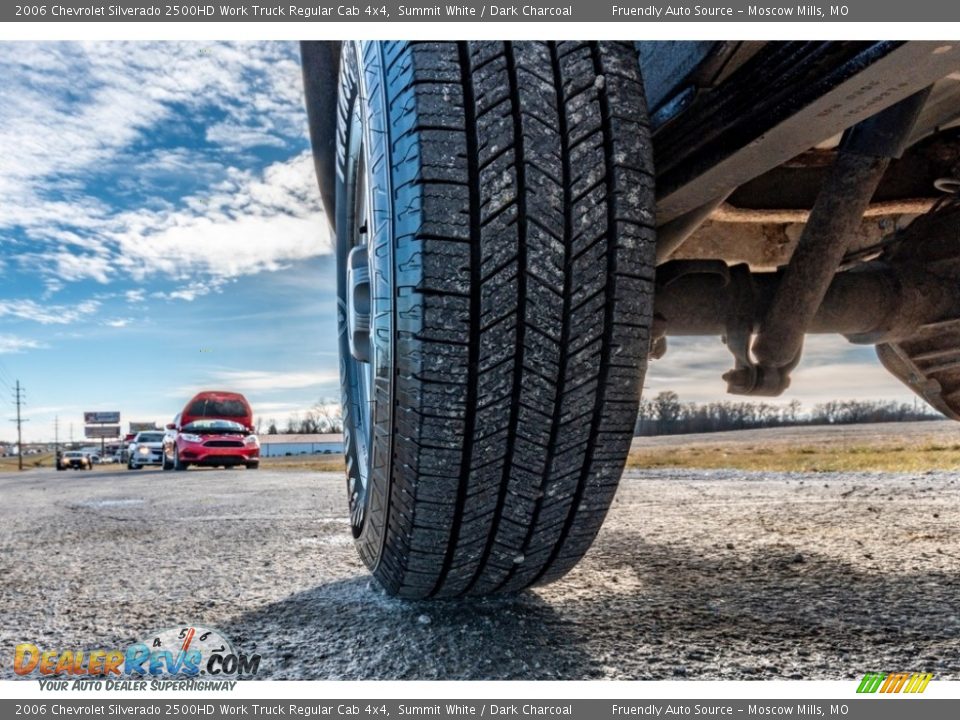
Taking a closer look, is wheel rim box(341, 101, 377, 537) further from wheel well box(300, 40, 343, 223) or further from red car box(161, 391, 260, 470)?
red car box(161, 391, 260, 470)

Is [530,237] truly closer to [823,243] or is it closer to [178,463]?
[823,243]

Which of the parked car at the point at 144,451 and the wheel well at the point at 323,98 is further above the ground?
the wheel well at the point at 323,98

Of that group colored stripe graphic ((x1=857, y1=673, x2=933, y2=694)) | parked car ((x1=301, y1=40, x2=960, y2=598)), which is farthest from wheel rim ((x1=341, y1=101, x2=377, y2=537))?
colored stripe graphic ((x1=857, y1=673, x2=933, y2=694))

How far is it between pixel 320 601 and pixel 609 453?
796 millimetres

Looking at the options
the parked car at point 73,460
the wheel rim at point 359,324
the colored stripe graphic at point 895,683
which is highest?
the wheel rim at point 359,324

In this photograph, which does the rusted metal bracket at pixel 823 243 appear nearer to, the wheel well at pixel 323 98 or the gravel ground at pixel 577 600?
the gravel ground at pixel 577 600

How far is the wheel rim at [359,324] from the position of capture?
1391 millimetres

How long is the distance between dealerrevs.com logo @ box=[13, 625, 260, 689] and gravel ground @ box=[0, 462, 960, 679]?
0.04 metres

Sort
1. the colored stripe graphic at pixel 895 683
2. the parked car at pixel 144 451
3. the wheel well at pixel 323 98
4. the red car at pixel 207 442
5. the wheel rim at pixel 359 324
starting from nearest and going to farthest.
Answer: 1. the colored stripe graphic at pixel 895 683
2. the wheel rim at pixel 359 324
3. the wheel well at pixel 323 98
4. the red car at pixel 207 442
5. the parked car at pixel 144 451

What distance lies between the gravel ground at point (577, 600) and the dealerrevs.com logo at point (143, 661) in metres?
0.04

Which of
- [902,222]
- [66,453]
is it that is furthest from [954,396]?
[66,453]

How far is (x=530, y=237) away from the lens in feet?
3.85

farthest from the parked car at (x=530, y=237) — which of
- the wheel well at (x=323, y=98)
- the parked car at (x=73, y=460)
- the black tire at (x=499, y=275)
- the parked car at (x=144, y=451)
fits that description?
the parked car at (x=73, y=460)

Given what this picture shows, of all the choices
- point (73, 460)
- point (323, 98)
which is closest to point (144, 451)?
point (73, 460)
